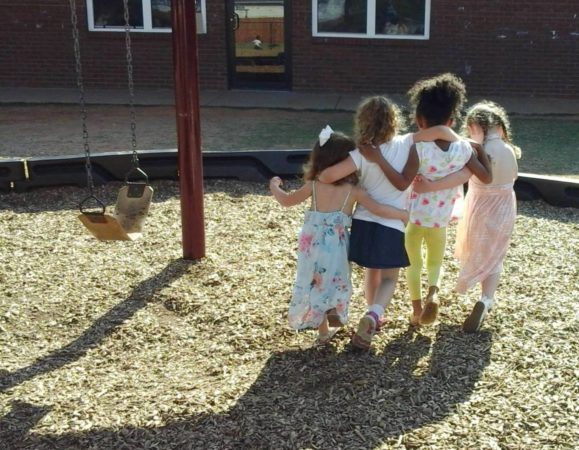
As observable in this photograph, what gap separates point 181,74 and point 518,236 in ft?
9.18

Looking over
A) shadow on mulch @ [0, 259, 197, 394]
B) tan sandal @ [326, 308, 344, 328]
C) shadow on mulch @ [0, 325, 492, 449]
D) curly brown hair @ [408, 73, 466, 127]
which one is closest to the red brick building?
shadow on mulch @ [0, 259, 197, 394]

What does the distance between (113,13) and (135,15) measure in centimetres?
38

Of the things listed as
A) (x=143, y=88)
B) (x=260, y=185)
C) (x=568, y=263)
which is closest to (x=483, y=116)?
(x=568, y=263)

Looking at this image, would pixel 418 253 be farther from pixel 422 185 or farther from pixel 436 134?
pixel 436 134

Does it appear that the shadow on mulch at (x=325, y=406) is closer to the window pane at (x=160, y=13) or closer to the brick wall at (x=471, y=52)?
the brick wall at (x=471, y=52)

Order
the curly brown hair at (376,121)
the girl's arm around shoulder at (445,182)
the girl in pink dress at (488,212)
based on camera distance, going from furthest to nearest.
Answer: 1. the girl in pink dress at (488,212)
2. the girl's arm around shoulder at (445,182)
3. the curly brown hair at (376,121)

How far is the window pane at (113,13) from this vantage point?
552 inches

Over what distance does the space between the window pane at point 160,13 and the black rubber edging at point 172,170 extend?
6762mm

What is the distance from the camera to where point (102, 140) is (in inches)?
404

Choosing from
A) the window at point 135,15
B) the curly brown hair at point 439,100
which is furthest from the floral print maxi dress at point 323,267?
→ the window at point 135,15

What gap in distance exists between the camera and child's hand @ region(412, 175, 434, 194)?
4.14 metres

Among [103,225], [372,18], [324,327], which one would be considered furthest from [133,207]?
[372,18]

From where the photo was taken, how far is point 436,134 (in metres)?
4.04

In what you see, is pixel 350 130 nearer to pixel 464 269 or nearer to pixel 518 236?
pixel 518 236
